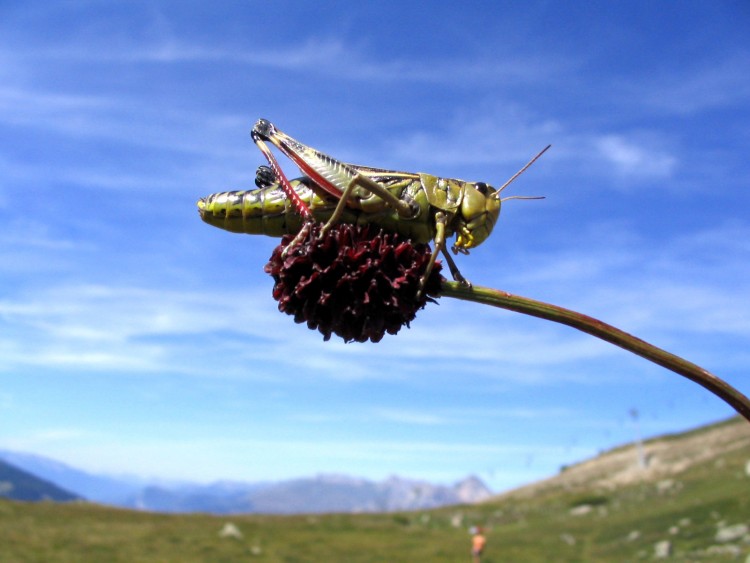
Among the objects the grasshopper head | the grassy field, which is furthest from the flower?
the grassy field

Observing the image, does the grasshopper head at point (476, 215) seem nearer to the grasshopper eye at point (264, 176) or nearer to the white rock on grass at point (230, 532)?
the grasshopper eye at point (264, 176)

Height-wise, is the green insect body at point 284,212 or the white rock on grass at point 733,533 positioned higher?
the white rock on grass at point 733,533

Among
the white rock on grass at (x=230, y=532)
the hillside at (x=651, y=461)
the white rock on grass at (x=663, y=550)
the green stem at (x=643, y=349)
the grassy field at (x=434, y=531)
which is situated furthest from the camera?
the hillside at (x=651, y=461)

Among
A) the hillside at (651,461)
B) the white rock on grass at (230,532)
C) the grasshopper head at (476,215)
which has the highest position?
the hillside at (651,461)

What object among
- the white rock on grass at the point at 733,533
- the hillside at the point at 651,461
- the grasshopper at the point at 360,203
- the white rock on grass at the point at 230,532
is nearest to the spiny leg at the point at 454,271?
the grasshopper at the point at 360,203

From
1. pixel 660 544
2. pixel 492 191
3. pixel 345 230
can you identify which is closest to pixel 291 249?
pixel 345 230
